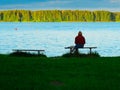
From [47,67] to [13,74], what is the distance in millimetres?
2464

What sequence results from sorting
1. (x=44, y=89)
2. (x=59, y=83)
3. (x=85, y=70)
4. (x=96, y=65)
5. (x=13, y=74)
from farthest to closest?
(x=96, y=65)
(x=85, y=70)
(x=13, y=74)
(x=59, y=83)
(x=44, y=89)

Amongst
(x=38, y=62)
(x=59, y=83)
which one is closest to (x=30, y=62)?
(x=38, y=62)

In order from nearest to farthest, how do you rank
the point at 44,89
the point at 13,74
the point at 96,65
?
1. the point at 44,89
2. the point at 13,74
3. the point at 96,65

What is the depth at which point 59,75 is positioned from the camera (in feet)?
66.3

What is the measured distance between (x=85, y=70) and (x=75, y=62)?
111 inches

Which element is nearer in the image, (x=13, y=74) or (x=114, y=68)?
(x=13, y=74)

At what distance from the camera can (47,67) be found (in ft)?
73.1

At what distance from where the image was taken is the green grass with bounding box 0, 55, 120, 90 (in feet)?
59.1

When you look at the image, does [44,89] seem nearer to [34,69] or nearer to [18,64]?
[34,69]

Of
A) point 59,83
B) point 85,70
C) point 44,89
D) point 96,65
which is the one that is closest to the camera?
point 44,89

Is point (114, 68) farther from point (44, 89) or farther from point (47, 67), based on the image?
point (44, 89)

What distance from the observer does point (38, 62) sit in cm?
2408

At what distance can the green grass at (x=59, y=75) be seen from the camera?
18016 mm

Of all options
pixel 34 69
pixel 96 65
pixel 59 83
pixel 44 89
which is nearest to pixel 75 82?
pixel 59 83
